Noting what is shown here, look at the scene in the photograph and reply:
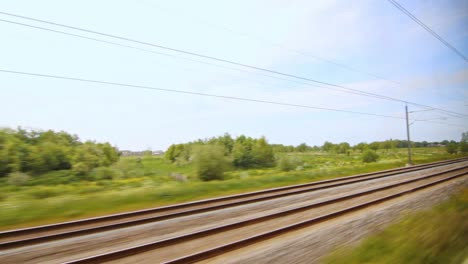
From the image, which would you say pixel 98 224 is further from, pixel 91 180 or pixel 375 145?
pixel 375 145

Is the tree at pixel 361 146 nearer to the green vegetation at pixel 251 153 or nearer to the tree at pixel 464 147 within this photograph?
the tree at pixel 464 147

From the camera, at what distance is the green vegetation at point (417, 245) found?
17.5ft

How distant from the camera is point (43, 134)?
110ft

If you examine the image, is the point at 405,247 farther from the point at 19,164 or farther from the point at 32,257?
the point at 19,164

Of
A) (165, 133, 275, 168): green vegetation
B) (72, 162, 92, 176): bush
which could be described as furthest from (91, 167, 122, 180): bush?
(165, 133, 275, 168): green vegetation

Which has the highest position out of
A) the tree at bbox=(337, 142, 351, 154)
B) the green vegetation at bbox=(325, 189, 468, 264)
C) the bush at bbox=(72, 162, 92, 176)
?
the tree at bbox=(337, 142, 351, 154)

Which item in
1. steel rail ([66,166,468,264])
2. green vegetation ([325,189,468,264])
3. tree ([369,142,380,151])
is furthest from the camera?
tree ([369,142,380,151])

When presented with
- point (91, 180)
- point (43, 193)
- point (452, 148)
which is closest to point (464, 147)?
point (452, 148)

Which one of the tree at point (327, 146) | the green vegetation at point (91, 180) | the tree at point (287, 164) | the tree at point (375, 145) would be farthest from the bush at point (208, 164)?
the tree at point (327, 146)

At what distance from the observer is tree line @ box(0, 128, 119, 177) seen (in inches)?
1015

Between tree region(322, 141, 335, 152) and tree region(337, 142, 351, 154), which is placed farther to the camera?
tree region(322, 141, 335, 152)

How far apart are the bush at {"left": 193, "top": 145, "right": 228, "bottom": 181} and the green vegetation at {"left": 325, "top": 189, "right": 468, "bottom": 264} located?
22.8m

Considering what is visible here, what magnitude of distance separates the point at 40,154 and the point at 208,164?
1754 centimetres

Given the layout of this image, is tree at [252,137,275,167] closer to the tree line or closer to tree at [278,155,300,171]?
tree at [278,155,300,171]
